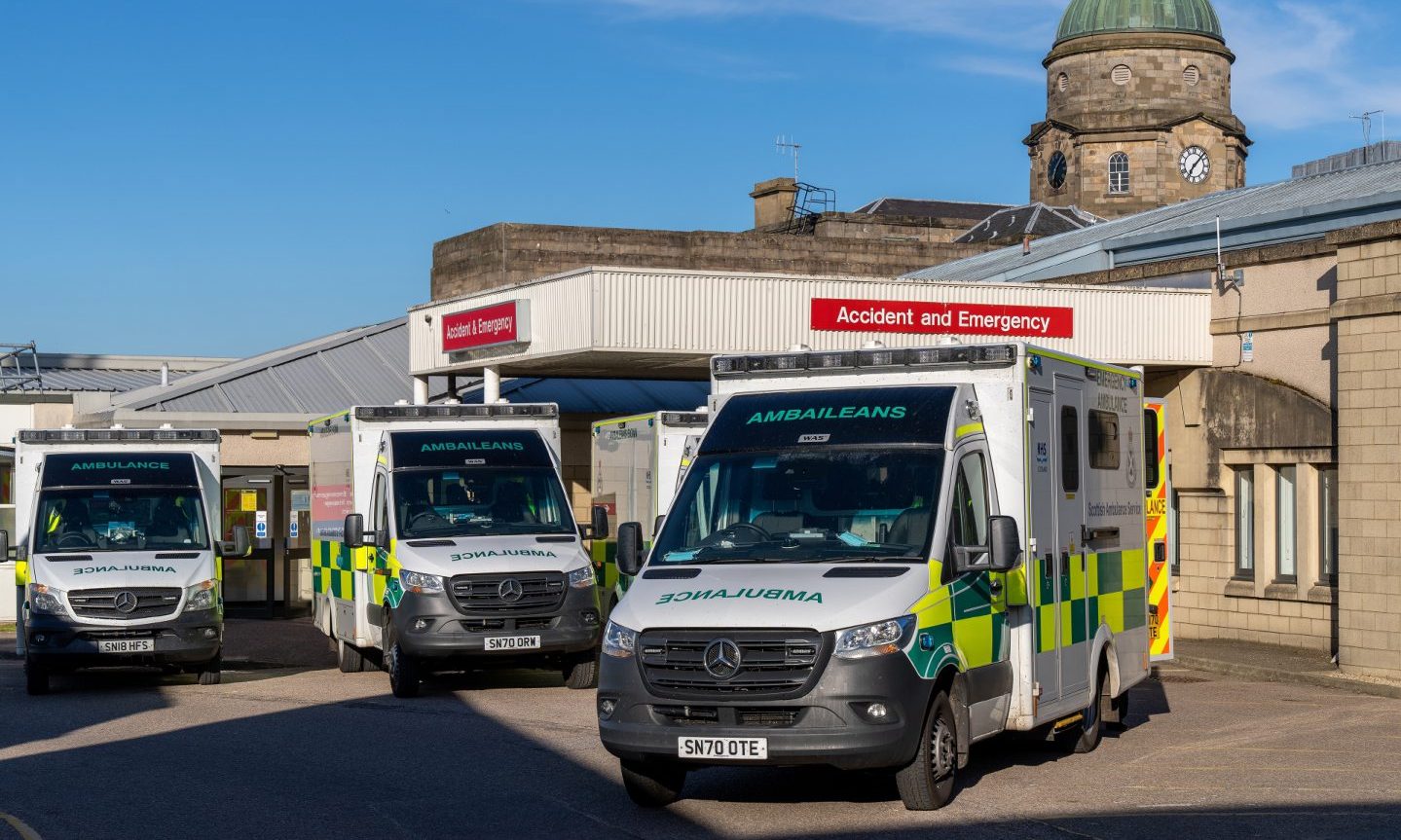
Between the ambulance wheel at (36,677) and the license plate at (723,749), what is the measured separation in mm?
9820

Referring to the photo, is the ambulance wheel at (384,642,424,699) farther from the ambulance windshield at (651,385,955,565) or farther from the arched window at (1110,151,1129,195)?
the arched window at (1110,151,1129,195)

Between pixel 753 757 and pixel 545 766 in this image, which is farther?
pixel 545 766

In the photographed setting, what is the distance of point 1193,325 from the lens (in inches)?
894

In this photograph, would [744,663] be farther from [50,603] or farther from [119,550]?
[119,550]

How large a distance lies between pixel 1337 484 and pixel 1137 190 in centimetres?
4962

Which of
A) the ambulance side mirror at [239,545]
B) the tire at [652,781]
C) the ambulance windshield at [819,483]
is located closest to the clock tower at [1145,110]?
the ambulance side mirror at [239,545]

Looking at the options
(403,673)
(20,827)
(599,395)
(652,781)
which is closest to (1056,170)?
(599,395)

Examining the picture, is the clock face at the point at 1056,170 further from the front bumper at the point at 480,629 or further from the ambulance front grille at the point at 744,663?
the ambulance front grille at the point at 744,663

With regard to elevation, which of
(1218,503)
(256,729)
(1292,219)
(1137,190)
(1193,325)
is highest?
(1137,190)

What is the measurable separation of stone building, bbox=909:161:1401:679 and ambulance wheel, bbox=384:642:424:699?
9.37 meters

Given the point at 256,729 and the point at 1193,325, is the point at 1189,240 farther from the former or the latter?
the point at 256,729

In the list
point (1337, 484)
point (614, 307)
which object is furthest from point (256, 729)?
point (1337, 484)

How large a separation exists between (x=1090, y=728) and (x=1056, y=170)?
59.3 metres

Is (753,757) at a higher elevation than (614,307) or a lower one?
lower
